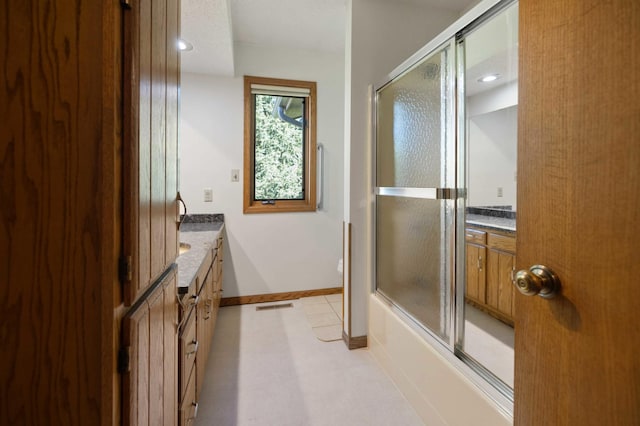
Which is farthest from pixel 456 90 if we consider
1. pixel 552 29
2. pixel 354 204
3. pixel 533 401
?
pixel 533 401

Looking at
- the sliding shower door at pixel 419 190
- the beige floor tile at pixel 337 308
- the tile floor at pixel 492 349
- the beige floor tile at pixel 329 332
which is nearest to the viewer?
the tile floor at pixel 492 349

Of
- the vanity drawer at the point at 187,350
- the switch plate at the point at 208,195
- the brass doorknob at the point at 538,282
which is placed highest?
the switch plate at the point at 208,195

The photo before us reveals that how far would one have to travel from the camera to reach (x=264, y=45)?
9.84 ft

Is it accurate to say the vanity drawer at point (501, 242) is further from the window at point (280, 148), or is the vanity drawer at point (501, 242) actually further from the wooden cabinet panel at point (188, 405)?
the wooden cabinet panel at point (188, 405)

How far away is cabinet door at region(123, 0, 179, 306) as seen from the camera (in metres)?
0.62

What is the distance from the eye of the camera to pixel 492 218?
2.45m

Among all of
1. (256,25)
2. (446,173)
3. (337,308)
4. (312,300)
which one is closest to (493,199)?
(446,173)

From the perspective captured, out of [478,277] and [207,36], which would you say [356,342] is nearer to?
[478,277]

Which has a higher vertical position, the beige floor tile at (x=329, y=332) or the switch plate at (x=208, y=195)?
the switch plate at (x=208, y=195)

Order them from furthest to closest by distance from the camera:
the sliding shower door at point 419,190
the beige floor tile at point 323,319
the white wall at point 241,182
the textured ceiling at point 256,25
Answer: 1. the white wall at point 241,182
2. the beige floor tile at point 323,319
3. the textured ceiling at point 256,25
4. the sliding shower door at point 419,190

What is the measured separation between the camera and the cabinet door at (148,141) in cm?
62

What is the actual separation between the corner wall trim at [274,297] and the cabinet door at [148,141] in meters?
2.21

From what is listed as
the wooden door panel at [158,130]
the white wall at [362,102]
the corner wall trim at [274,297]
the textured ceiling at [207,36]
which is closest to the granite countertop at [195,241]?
the wooden door panel at [158,130]

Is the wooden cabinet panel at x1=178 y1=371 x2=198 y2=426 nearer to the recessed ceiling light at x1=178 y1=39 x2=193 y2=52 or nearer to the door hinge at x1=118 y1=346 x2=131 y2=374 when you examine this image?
the door hinge at x1=118 y1=346 x2=131 y2=374
